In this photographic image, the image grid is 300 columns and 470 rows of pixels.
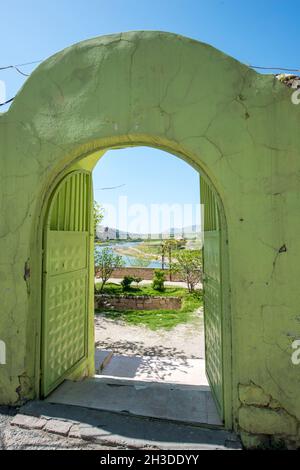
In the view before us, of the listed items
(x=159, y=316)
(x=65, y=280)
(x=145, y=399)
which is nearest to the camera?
(x=145, y=399)

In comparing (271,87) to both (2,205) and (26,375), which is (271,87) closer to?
(2,205)

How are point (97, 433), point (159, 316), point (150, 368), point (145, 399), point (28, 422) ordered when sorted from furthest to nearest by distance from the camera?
point (159, 316) → point (150, 368) → point (145, 399) → point (28, 422) → point (97, 433)

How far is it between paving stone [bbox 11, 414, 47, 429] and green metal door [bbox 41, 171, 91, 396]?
31 centimetres

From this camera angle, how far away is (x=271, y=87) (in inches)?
102

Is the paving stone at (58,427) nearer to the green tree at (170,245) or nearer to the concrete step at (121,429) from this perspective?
the concrete step at (121,429)

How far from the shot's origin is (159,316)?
36.2 feet

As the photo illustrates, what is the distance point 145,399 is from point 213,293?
1.35 m

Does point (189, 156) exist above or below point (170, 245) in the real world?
above

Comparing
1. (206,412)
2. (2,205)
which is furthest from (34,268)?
(206,412)

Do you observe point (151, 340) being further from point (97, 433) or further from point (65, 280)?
point (97, 433)

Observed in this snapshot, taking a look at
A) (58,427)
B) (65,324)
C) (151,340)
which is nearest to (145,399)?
(58,427)

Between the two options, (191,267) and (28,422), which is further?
(191,267)

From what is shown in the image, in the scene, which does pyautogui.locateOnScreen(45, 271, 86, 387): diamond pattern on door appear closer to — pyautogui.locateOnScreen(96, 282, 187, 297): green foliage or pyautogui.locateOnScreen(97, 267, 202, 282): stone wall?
pyautogui.locateOnScreen(96, 282, 187, 297): green foliage

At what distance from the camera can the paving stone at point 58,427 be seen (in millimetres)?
2502
